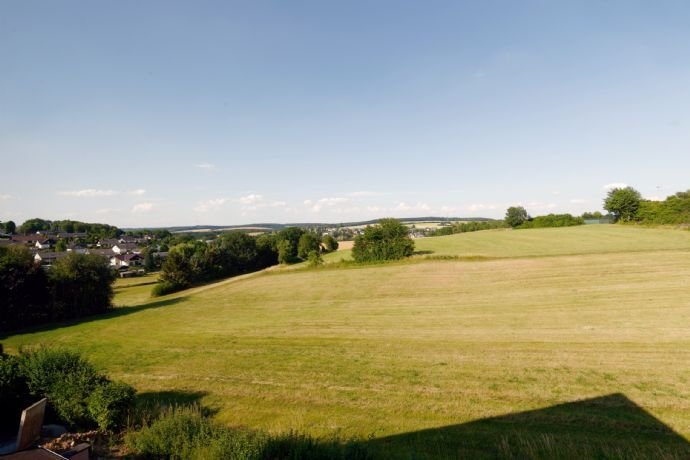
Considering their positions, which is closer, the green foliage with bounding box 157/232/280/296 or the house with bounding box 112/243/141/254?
the green foliage with bounding box 157/232/280/296

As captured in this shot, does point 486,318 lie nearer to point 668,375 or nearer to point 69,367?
point 668,375

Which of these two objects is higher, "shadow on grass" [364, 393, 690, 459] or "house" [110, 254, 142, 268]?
"shadow on grass" [364, 393, 690, 459]

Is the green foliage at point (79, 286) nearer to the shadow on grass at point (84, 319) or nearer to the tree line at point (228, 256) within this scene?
the shadow on grass at point (84, 319)

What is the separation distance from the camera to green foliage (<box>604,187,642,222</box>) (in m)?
81.3

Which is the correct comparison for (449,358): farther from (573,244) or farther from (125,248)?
(125,248)

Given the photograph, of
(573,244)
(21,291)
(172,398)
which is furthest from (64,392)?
(573,244)

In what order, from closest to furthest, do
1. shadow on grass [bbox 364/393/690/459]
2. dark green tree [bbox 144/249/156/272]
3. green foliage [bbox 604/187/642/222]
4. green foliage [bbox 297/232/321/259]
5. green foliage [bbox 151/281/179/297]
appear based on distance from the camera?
1. shadow on grass [bbox 364/393/690/459]
2. green foliage [bbox 151/281/179/297]
3. green foliage [bbox 604/187/642/222]
4. dark green tree [bbox 144/249/156/272]
5. green foliage [bbox 297/232/321/259]

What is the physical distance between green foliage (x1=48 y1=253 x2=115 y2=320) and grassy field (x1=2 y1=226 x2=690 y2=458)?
5.47 meters

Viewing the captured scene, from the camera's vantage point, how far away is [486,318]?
24.7 m

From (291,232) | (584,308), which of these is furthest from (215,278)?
(584,308)

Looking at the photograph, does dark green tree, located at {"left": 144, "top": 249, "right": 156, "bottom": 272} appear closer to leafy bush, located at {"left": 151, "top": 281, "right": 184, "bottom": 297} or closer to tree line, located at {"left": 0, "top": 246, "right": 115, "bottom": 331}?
leafy bush, located at {"left": 151, "top": 281, "right": 184, "bottom": 297}

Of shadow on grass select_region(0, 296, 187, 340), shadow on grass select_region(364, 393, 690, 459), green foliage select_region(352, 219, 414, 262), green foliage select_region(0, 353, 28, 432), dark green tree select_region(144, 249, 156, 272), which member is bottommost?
shadow on grass select_region(0, 296, 187, 340)

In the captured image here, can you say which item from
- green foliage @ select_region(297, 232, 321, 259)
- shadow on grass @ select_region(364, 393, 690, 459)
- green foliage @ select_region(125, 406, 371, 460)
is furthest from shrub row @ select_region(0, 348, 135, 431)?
green foliage @ select_region(297, 232, 321, 259)

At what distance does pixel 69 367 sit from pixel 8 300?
36.9m
